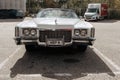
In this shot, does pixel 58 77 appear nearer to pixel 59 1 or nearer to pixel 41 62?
pixel 41 62

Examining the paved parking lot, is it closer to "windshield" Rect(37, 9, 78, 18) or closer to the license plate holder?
the license plate holder

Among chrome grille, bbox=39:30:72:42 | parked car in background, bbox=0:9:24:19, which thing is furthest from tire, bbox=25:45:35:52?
parked car in background, bbox=0:9:24:19

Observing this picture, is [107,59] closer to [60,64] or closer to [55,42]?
[60,64]

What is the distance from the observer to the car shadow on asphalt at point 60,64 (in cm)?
605

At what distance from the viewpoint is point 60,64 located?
6.89 m

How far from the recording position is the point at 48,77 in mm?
5734

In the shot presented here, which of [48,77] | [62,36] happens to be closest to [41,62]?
[62,36]

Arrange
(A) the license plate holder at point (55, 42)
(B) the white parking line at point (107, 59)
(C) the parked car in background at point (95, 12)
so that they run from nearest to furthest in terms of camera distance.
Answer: (B) the white parking line at point (107, 59) < (A) the license plate holder at point (55, 42) < (C) the parked car in background at point (95, 12)

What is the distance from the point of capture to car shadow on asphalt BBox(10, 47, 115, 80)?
605 centimetres

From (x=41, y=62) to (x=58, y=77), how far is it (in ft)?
5.01

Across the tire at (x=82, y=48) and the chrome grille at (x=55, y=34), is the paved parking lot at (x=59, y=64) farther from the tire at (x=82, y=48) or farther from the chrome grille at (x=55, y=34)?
the chrome grille at (x=55, y=34)

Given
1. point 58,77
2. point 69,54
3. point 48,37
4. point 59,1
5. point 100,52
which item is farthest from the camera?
point 59,1

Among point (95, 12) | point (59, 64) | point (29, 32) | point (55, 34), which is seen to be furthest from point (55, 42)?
point (95, 12)

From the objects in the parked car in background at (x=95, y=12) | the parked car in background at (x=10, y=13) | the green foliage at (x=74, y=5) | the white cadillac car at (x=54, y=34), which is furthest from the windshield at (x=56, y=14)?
the green foliage at (x=74, y=5)
